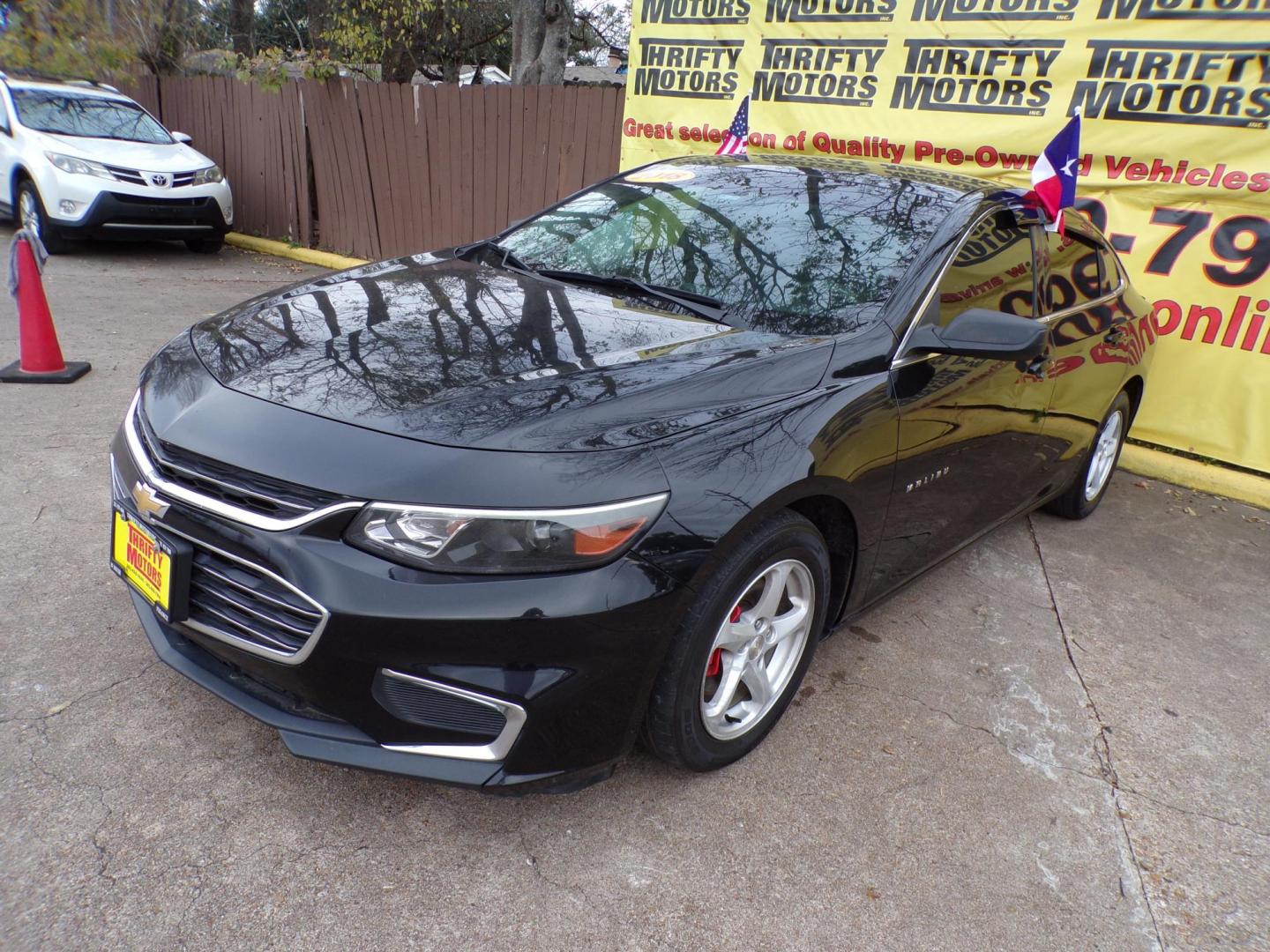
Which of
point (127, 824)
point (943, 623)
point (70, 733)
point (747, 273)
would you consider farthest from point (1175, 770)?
point (70, 733)

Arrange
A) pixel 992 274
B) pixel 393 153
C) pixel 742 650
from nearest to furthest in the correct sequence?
pixel 742 650 → pixel 992 274 → pixel 393 153

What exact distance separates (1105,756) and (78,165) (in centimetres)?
989

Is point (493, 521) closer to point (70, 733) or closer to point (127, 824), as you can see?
point (127, 824)

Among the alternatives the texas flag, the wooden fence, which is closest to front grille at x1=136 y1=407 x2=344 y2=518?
the texas flag

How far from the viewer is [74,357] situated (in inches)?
235

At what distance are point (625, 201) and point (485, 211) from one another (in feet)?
18.7

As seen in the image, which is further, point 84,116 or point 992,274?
point 84,116

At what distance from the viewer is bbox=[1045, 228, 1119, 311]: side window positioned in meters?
3.76

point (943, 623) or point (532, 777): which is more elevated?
point (532, 777)

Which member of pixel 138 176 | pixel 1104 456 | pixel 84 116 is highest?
pixel 84 116

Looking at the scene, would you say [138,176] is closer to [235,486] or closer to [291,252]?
[291,252]

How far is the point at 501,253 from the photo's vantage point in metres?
3.58

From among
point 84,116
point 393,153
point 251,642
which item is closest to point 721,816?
point 251,642

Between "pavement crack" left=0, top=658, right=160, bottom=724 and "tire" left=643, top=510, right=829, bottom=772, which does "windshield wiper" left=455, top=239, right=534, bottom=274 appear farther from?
"pavement crack" left=0, top=658, right=160, bottom=724
